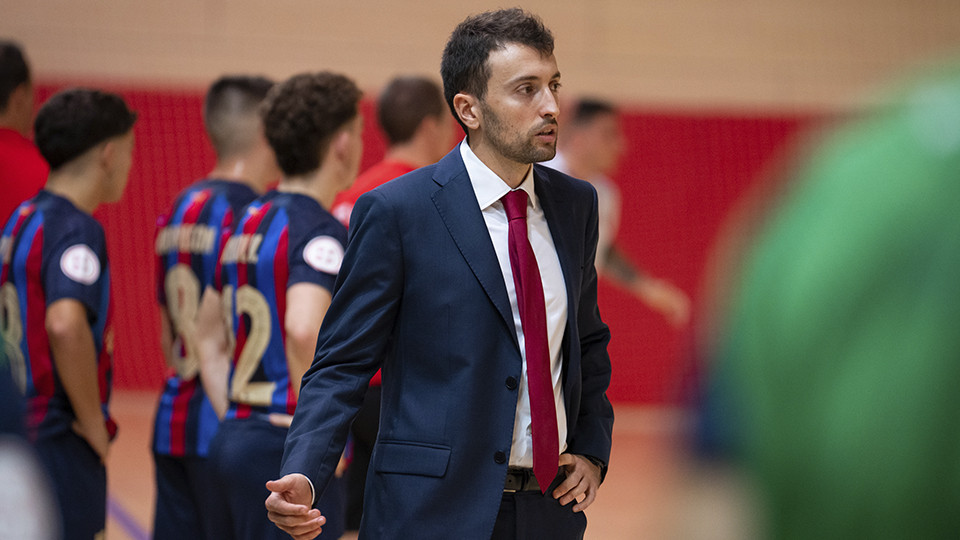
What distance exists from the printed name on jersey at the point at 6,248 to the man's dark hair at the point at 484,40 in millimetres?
1909

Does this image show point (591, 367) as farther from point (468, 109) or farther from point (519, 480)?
point (468, 109)

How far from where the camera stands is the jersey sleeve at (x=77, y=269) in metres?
3.34

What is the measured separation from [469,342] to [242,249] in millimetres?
1328

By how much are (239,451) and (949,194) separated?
275 centimetres

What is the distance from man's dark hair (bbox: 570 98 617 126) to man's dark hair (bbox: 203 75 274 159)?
238cm

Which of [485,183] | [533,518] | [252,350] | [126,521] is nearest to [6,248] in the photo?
[252,350]

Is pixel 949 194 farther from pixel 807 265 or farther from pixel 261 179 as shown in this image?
pixel 261 179

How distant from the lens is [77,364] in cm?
329

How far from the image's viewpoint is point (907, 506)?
1.82ft

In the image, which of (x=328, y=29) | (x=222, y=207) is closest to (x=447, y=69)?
(x=222, y=207)

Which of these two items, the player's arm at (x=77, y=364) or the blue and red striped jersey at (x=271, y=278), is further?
the player's arm at (x=77, y=364)

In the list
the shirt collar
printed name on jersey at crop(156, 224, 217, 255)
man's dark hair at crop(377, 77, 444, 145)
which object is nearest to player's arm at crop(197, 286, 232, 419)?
printed name on jersey at crop(156, 224, 217, 255)

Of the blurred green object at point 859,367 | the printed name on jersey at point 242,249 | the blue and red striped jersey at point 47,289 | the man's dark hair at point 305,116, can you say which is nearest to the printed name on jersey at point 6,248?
the blue and red striped jersey at point 47,289

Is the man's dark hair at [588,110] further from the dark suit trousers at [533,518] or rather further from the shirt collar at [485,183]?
the dark suit trousers at [533,518]
